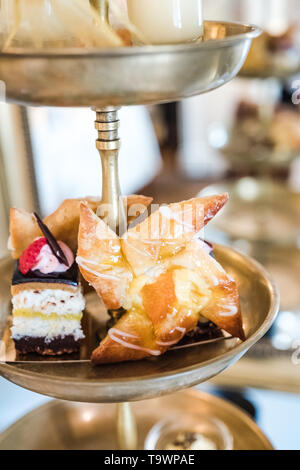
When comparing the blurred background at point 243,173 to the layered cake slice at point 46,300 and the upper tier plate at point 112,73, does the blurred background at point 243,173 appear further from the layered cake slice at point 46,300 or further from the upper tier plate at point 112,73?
the upper tier plate at point 112,73

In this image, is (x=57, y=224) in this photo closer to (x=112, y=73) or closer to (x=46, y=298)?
(x=46, y=298)

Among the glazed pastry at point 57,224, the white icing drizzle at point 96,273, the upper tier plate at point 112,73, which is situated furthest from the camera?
the glazed pastry at point 57,224

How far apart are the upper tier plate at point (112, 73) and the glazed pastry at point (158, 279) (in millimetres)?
131

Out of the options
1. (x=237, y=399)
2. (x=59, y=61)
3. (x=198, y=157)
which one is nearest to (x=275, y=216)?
(x=237, y=399)

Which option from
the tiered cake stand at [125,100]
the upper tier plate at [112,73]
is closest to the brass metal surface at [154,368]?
the tiered cake stand at [125,100]

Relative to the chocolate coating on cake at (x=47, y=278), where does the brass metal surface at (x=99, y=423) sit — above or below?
below

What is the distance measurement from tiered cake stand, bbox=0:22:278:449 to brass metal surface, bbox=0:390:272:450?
82mm

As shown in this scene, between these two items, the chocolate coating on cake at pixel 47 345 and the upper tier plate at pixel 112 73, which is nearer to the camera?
the upper tier plate at pixel 112 73

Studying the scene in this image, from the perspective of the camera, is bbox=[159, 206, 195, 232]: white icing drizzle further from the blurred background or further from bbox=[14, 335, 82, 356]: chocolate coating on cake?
the blurred background

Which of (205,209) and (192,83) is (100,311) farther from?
(192,83)

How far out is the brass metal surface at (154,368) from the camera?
42 centimetres

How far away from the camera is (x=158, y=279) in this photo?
488 mm

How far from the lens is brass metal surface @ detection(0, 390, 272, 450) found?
64 cm

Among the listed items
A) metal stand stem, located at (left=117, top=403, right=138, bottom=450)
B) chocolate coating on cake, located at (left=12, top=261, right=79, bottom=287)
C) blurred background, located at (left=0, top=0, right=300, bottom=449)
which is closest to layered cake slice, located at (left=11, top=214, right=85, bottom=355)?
chocolate coating on cake, located at (left=12, top=261, right=79, bottom=287)
